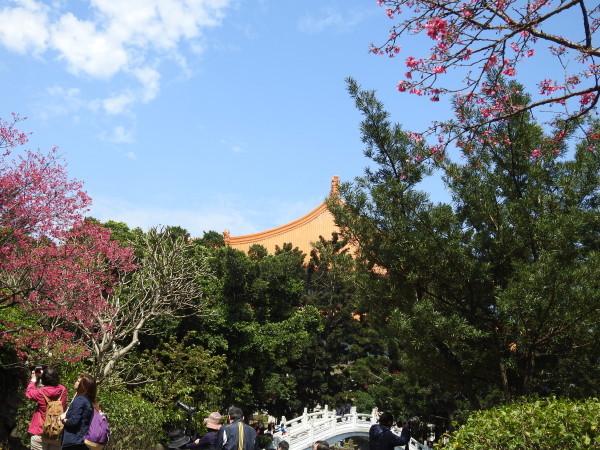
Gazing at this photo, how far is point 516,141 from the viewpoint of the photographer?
8.50 m

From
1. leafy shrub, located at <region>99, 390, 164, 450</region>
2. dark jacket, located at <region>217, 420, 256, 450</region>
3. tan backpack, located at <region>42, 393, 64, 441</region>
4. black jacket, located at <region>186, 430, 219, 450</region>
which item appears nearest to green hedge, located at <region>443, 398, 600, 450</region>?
dark jacket, located at <region>217, 420, 256, 450</region>

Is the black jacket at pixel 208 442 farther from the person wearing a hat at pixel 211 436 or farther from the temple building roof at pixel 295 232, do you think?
the temple building roof at pixel 295 232

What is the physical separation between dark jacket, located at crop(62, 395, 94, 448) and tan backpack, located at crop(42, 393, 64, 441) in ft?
1.19

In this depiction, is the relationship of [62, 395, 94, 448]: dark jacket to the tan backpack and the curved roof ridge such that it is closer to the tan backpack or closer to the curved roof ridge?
the tan backpack

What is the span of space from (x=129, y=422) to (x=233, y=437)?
221 inches

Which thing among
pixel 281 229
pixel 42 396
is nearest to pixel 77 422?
pixel 42 396

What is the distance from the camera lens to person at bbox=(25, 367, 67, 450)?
17.1ft

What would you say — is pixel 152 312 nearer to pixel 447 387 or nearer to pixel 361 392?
pixel 447 387

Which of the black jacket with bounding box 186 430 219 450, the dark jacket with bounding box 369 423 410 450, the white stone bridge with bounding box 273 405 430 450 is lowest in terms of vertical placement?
the dark jacket with bounding box 369 423 410 450

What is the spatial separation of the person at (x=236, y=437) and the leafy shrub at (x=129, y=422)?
4.78 metres

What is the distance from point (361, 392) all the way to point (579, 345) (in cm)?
1990

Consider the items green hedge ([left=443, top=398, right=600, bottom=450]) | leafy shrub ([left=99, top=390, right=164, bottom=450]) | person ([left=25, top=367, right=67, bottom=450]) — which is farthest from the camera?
leafy shrub ([left=99, top=390, right=164, bottom=450])

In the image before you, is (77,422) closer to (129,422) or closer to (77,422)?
(77,422)

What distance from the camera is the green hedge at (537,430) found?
4445 mm
